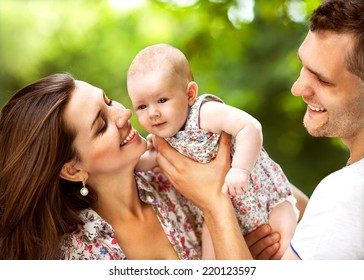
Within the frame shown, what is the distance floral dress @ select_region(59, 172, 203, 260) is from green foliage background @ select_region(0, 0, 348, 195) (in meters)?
0.79

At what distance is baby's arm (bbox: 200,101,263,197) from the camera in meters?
1.25

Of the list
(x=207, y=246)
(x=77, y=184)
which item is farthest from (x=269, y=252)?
(x=77, y=184)

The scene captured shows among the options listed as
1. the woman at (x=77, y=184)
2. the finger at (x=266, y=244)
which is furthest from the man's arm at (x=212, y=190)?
the finger at (x=266, y=244)

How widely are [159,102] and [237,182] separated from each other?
0.25 metres

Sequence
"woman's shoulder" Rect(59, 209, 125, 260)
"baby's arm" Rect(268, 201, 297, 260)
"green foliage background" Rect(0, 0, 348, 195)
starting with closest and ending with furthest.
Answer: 1. "woman's shoulder" Rect(59, 209, 125, 260)
2. "baby's arm" Rect(268, 201, 297, 260)
3. "green foliage background" Rect(0, 0, 348, 195)

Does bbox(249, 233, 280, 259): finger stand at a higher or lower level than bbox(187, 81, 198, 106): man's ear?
lower

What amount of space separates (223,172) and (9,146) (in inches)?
19.3

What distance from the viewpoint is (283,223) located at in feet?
4.74

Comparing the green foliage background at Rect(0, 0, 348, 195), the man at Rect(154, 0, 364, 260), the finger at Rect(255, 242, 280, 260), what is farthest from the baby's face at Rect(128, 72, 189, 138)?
the green foliage background at Rect(0, 0, 348, 195)

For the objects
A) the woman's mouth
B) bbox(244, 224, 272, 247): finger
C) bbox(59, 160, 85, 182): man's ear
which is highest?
the woman's mouth

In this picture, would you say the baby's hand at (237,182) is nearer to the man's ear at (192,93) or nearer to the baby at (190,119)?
the baby at (190,119)

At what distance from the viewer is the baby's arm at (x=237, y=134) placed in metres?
1.25

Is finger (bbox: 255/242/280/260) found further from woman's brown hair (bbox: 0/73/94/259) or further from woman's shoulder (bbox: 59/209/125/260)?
woman's brown hair (bbox: 0/73/94/259)

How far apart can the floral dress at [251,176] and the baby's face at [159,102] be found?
0.09ft
